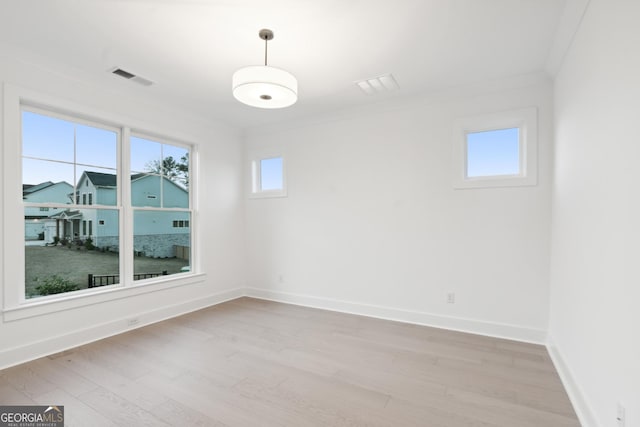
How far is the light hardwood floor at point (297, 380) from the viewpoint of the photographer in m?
1.99

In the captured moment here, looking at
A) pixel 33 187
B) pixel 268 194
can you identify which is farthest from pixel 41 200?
pixel 268 194

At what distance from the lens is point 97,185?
3.40 m

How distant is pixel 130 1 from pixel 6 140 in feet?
5.72

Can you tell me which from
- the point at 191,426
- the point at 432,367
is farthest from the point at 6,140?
the point at 432,367

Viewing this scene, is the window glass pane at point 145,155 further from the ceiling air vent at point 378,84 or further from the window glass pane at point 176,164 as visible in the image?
the ceiling air vent at point 378,84

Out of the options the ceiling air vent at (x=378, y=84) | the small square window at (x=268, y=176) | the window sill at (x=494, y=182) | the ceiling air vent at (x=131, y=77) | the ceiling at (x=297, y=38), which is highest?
the ceiling at (x=297, y=38)

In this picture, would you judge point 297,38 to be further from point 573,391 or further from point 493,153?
point 573,391

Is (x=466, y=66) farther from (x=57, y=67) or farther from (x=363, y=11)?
(x=57, y=67)

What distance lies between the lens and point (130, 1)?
212 cm

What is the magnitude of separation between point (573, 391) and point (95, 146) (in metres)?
4.92

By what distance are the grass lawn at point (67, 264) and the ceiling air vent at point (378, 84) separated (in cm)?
345

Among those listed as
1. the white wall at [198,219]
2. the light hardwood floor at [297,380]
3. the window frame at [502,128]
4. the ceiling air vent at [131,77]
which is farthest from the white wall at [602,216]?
the white wall at [198,219]

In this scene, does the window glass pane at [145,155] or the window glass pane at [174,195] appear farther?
the window glass pane at [174,195]

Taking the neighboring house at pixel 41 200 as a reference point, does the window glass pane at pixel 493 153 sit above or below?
above
